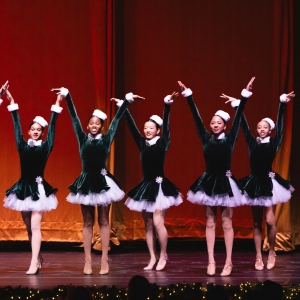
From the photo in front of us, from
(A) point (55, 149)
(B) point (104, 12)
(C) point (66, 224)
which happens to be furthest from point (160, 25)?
(C) point (66, 224)

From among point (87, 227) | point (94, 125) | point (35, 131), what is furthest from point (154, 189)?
point (35, 131)

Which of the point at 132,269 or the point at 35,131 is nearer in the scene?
the point at 35,131

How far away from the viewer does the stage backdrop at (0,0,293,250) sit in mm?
8078

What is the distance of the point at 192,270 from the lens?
634 cm

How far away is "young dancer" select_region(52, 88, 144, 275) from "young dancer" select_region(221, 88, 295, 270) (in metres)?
1.27

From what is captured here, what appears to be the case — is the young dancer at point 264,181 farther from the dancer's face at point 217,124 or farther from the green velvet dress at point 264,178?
the dancer's face at point 217,124

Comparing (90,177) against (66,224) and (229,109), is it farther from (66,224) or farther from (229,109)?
(229,109)

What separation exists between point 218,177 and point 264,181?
58 centimetres

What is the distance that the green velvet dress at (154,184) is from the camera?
6258mm

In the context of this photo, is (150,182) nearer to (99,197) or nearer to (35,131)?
(99,197)

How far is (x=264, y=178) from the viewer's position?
6.39m

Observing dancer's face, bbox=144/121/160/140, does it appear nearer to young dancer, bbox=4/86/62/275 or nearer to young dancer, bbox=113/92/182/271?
young dancer, bbox=113/92/182/271

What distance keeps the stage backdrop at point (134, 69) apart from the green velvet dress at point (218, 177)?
2066 millimetres

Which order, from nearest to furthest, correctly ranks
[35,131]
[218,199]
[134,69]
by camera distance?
1. [218,199]
2. [35,131]
3. [134,69]
